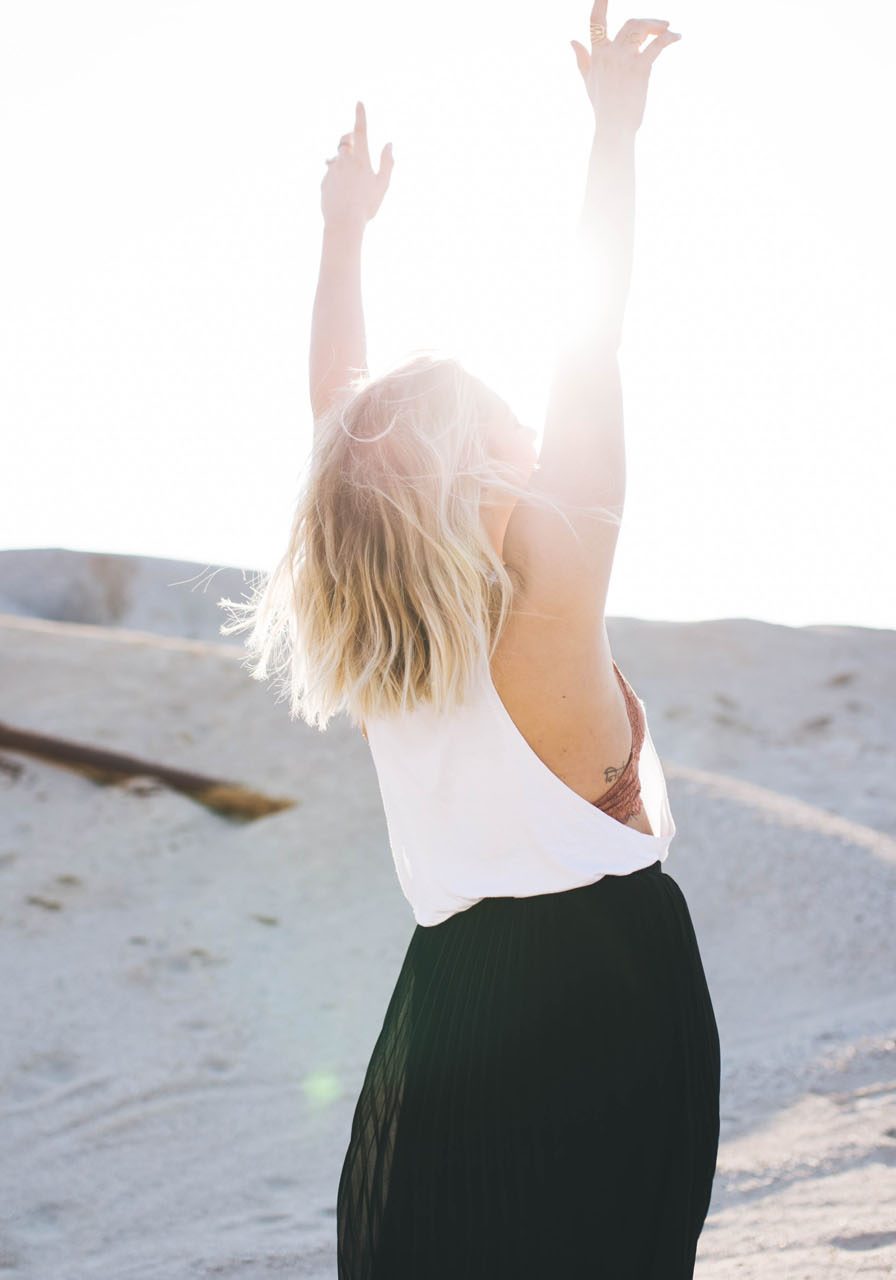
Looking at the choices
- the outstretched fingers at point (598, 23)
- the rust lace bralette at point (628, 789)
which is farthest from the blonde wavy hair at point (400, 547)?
the outstretched fingers at point (598, 23)

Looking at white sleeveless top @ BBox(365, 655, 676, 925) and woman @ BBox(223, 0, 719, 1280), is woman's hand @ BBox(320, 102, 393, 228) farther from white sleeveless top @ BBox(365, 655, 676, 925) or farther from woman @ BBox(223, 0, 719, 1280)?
white sleeveless top @ BBox(365, 655, 676, 925)

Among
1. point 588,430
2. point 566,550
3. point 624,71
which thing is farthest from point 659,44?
point 566,550

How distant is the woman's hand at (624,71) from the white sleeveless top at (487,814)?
27.9 inches

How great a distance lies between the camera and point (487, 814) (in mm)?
1460

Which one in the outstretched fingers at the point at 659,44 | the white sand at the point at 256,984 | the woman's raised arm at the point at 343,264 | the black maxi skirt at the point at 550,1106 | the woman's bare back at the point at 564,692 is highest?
the outstretched fingers at the point at 659,44

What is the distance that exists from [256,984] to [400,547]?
457 centimetres

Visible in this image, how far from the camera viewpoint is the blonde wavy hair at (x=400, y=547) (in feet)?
4.49

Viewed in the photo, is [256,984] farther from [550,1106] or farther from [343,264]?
[550,1106]

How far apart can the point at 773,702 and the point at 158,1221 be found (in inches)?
389

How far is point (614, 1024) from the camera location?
1.48 m

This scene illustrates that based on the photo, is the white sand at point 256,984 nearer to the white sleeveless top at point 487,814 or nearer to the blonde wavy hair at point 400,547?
the white sleeveless top at point 487,814

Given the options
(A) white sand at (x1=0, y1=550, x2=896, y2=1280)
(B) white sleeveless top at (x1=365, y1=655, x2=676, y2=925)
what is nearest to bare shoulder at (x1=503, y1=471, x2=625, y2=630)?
(B) white sleeveless top at (x1=365, y1=655, x2=676, y2=925)

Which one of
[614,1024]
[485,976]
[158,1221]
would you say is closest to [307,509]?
[485,976]

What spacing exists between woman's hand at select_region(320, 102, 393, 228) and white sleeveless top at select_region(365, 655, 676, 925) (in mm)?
1074
